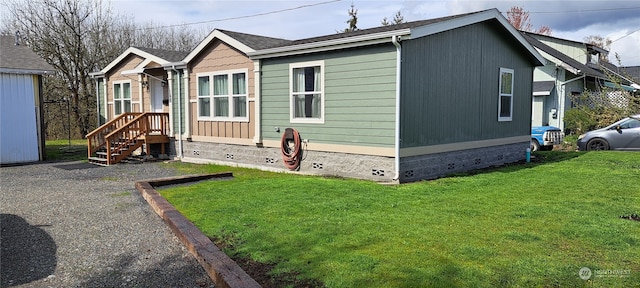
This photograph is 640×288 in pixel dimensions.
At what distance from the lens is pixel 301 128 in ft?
33.6

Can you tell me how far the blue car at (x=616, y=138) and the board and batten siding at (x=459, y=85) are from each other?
13.9 feet

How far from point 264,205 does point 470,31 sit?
667 cm

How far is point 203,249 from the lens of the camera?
14.6 feet

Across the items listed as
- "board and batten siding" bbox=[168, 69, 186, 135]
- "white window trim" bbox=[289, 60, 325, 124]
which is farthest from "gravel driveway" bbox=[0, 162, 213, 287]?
"board and batten siding" bbox=[168, 69, 186, 135]

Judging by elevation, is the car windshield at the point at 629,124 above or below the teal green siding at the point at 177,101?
below

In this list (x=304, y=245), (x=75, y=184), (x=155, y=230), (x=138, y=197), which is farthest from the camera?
(x=75, y=184)

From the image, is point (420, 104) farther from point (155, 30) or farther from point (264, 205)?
point (155, 30)

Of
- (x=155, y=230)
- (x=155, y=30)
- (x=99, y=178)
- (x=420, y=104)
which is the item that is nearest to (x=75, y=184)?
(x=99, y=178)

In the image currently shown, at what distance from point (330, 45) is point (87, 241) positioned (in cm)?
597

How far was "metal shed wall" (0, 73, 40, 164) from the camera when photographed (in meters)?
12.8

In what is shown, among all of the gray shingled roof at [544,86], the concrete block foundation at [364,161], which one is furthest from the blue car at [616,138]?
the gray shingled roof at [544,86]

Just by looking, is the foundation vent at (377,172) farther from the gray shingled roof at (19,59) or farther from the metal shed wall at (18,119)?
the metal shed wall at (18,119)

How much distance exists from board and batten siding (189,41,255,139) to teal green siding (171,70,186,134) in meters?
0.44

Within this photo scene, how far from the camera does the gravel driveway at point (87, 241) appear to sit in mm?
4035
